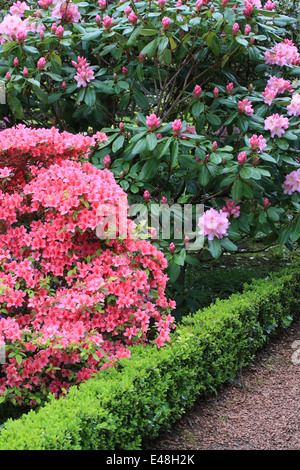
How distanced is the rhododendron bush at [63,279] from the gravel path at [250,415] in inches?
18.9

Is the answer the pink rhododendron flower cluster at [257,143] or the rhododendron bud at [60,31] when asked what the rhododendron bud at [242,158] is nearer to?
the pink rhododendron flower cluster at [257,143]

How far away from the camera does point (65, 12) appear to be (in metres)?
3.56

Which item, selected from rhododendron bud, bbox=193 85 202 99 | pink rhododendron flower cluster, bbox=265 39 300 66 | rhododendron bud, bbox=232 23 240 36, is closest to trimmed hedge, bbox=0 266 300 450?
rhododendron bud, bbox=193 85 202 99

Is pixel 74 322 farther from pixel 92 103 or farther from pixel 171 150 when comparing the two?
pixel 92 103

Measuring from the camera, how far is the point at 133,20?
326 cm

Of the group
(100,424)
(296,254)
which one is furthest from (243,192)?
(296,254)

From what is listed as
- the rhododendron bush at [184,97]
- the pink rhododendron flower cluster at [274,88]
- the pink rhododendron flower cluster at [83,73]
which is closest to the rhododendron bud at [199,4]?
the rhododendron bush at [184,97]

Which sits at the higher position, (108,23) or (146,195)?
(108,23)

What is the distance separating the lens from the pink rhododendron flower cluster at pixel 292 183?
11.5 ft

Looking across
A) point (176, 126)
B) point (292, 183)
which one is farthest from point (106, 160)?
point (292, 183)

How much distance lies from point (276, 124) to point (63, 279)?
5.56 feet

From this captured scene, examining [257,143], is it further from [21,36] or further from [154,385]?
[21,36]

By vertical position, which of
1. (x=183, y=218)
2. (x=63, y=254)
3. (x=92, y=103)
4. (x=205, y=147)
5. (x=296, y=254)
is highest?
(x=92, y=103)
